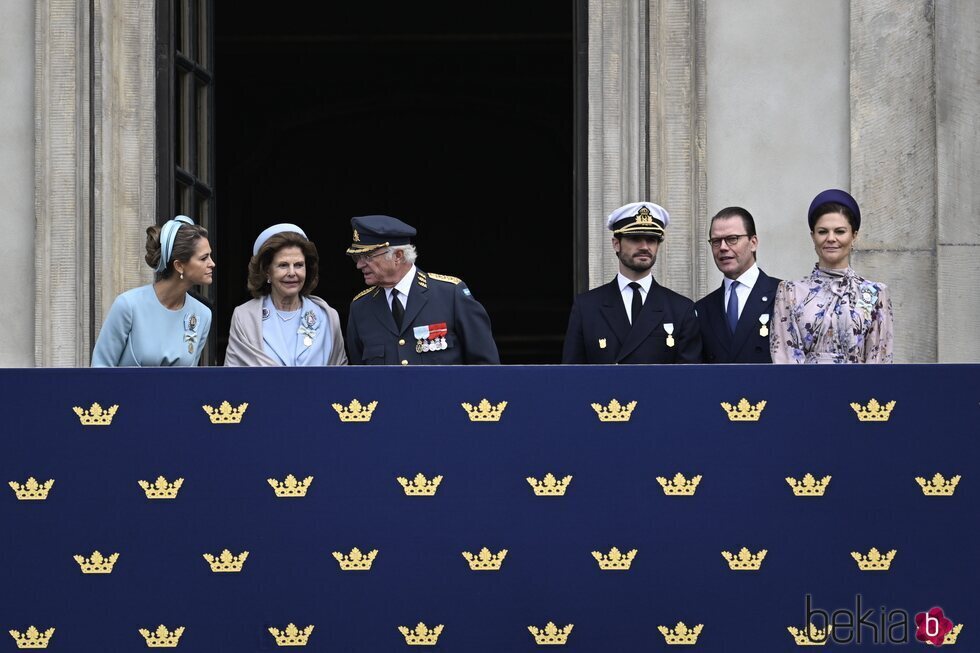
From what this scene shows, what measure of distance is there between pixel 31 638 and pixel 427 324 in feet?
6.24

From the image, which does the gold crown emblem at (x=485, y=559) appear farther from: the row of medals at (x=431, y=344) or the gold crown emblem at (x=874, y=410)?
the gold crown emblem at (x=874, y=410)

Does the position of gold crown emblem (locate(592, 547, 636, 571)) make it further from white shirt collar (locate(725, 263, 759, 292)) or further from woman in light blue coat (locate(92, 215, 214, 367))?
woman in light blue coat (locate(92, 215, 214, 367))

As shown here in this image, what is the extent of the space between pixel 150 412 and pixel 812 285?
243 cm

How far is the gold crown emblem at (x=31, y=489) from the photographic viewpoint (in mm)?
6848

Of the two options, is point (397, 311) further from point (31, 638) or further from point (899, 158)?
point (899, 158)

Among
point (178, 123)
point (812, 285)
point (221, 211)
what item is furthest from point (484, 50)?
point (812, 285)

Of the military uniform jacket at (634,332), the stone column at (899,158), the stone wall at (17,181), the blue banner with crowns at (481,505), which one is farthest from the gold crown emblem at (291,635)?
the stone column at (899,158)

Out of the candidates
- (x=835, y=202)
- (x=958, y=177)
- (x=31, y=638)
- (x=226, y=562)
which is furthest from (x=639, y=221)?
(x=31, y=638)

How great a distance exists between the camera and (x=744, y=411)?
6816 millimetres

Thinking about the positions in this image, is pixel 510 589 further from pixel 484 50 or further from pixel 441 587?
pixel 484 50

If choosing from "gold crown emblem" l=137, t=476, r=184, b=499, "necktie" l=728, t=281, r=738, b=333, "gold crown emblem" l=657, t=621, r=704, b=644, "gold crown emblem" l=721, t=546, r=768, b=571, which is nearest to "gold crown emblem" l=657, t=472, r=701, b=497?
"gold crown emblem" l=721, t=546, r=768, b=571

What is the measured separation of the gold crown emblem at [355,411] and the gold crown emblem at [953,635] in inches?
81.9

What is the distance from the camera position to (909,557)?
267 inches

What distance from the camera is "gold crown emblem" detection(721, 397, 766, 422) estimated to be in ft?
22.4
